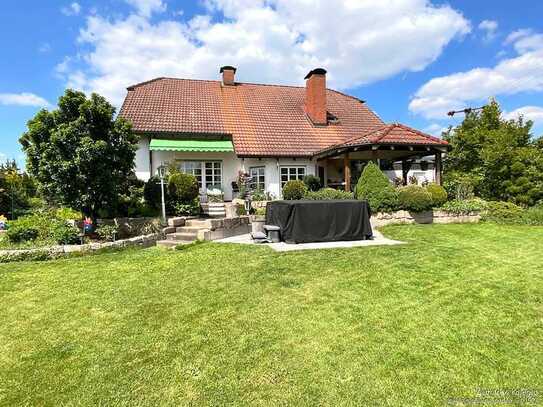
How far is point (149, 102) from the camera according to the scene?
2014 cm

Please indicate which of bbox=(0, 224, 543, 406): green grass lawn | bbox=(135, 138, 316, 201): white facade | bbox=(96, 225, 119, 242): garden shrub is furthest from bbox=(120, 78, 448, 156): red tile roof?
bbox=(0, 224, 543, 406): green grass lawn

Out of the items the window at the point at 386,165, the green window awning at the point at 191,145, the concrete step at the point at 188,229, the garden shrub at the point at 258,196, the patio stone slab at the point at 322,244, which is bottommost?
the patio stone slab at the point at 322,244

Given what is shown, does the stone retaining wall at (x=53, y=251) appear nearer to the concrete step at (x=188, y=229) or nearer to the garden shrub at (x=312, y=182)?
the concrete step at (x=188, y=229)

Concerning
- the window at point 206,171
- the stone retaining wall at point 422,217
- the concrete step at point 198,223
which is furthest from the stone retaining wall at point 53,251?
the stone retaining wall at point 422,217

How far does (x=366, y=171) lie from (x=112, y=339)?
12594 mm

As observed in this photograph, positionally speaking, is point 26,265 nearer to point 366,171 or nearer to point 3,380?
point 3,380

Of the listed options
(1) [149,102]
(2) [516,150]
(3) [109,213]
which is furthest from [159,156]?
(2) [516,150]

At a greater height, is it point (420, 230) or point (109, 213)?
point (109, 213)

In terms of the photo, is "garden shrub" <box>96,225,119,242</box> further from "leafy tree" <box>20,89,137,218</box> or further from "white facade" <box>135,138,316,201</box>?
"white facade" <box>135,138,316,201</box>

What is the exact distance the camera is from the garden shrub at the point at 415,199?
554 inches

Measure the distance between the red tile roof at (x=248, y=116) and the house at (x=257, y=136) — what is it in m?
0.06

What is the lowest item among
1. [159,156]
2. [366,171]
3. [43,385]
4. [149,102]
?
[43,385]

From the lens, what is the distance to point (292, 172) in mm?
19578

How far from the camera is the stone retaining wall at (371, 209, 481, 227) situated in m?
14.1
